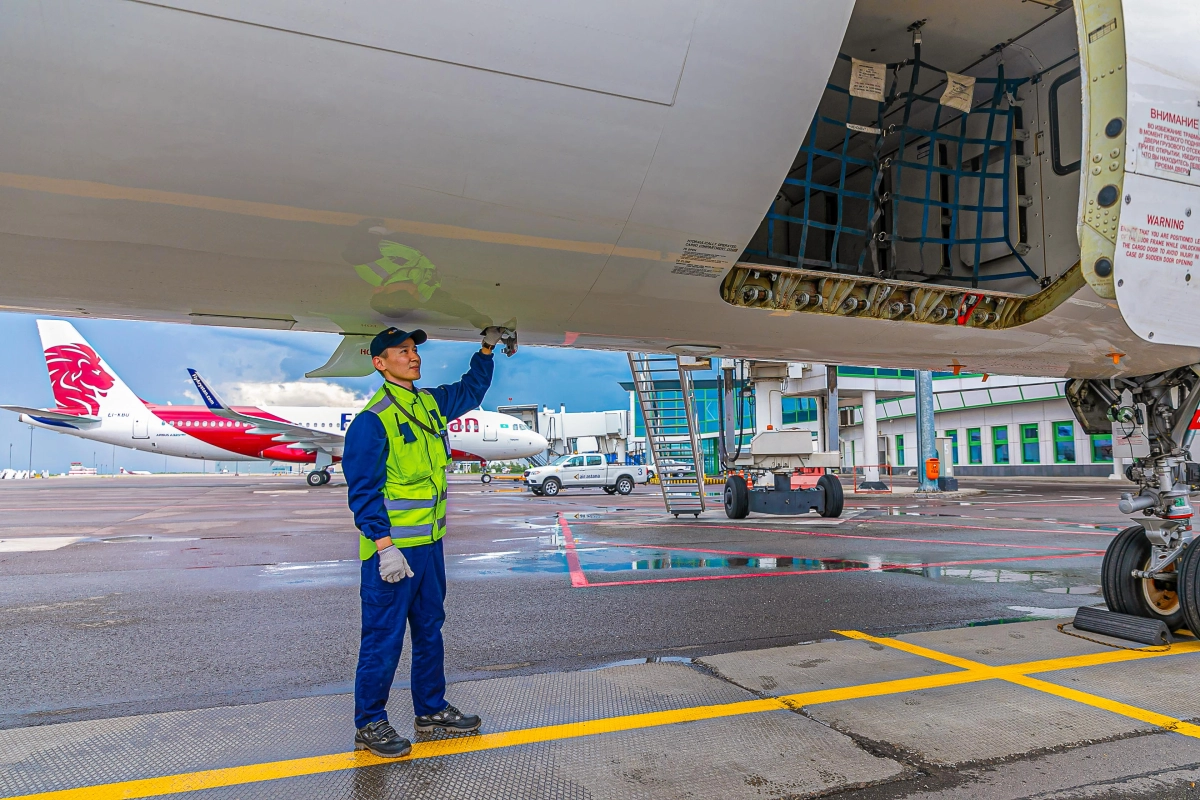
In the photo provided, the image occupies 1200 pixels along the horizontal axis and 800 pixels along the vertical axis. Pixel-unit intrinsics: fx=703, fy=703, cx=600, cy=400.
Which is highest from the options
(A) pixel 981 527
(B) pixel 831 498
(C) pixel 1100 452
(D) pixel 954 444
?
(D) pixel 954 444

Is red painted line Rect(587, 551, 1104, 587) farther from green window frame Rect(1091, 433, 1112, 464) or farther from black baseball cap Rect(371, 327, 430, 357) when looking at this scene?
green window frame Rect(1091, 433, 1112, 464)

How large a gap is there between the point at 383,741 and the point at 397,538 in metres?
0.79

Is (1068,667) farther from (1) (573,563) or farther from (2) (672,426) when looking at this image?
(2) (672,426)

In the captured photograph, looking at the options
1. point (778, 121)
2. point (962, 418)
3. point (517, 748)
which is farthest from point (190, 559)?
point (962, 418)

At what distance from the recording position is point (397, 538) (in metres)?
2.89

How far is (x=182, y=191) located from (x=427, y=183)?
76 cm

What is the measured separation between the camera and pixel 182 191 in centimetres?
225

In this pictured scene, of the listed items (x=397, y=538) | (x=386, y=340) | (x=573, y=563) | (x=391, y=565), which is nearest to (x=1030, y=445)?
(x=573, y=563)

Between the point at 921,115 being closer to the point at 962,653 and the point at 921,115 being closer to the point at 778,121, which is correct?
the point at 778,121

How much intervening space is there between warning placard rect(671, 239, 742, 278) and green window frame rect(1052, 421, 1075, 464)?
3762cm

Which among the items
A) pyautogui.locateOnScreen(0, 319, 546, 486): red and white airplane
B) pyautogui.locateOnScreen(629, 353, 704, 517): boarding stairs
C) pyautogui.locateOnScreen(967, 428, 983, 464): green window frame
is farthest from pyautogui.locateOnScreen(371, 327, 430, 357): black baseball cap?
pyautogui.locateOnScreen(967, 428, 983, 464): green window frame

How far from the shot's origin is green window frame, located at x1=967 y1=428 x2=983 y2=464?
39.4 m

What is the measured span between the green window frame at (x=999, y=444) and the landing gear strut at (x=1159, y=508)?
36504mm

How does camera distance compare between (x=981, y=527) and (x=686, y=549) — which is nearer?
(x=686, y=549)
